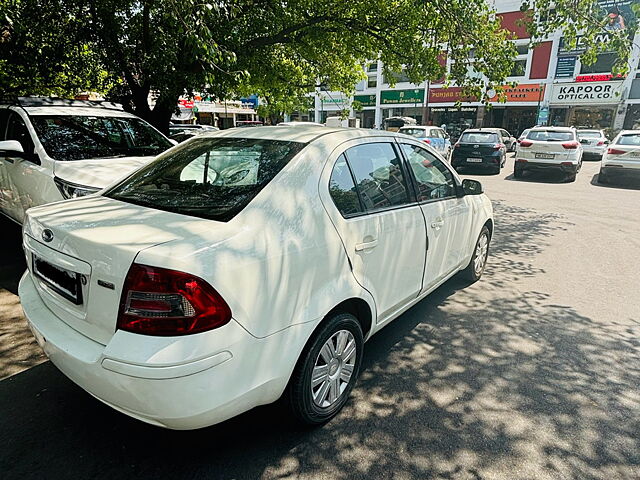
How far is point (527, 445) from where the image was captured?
236 centimetres

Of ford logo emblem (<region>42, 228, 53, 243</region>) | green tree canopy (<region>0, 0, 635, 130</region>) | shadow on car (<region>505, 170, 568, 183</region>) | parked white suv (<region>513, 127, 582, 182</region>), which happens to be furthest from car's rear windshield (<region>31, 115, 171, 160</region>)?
shadow on car (<region>505, 170, 568, 183</region>)

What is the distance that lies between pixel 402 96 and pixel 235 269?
39960 millimetres

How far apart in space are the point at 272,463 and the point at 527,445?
1.46m

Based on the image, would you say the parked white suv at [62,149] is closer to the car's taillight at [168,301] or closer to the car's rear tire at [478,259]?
the car's taillight at [168,301]

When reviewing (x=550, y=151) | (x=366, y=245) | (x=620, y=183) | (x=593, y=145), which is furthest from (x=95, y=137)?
(x=593, y=145)

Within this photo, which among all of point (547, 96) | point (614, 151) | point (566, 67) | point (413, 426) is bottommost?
point (413, 426)

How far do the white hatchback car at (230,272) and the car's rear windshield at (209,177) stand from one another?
13mm

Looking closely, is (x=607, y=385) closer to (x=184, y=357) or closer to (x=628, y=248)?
(x=184, y=357)

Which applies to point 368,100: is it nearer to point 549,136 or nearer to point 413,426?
point 549,136

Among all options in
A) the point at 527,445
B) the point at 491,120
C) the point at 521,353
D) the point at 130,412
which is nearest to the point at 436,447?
the point at 527,445

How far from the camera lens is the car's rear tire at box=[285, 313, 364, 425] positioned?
2.24 m

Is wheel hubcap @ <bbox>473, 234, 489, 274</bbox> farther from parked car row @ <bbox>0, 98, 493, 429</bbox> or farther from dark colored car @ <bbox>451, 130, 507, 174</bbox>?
dark colored car @ <bbox>451, 130, 507, 174</bbox>

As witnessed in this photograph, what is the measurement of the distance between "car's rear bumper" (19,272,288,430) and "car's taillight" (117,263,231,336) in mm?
60

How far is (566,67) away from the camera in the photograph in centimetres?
3111
